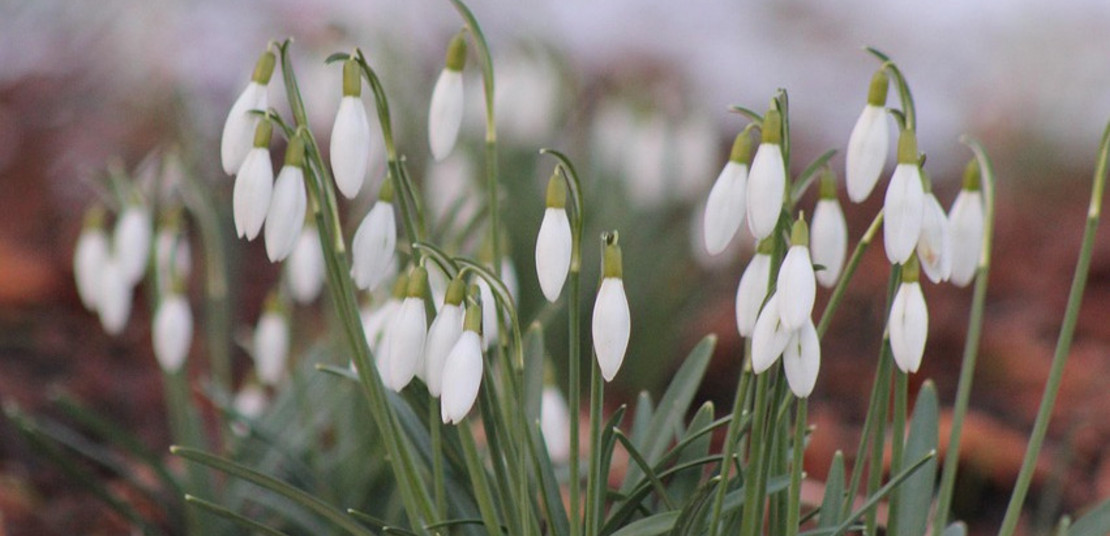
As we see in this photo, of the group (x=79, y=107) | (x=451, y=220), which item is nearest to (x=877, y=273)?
(x=451, y=220)

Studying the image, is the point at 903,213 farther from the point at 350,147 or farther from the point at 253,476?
the point at 253,476

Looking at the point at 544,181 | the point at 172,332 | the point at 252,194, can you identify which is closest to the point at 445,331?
the point at 252,194

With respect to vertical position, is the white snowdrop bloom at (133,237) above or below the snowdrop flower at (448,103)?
below

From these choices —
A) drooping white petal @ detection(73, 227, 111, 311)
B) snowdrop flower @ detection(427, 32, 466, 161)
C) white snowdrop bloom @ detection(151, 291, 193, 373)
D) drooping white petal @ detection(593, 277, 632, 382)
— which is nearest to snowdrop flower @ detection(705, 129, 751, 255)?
drooping white petal @ detection(593, 277, 632, 382)

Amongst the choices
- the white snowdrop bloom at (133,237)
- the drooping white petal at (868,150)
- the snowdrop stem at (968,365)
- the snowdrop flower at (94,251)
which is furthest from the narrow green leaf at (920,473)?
the snowdrop flower at (94,251)

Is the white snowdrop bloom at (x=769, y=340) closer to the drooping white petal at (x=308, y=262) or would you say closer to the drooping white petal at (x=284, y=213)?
the drooping white petal at (x=284, y=213)

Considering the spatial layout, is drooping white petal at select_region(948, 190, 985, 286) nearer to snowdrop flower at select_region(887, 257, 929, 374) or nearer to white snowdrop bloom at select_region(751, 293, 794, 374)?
snowdrop flower at select_region(887, 257, 929, 374)

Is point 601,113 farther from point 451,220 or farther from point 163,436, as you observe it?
point 451,220
